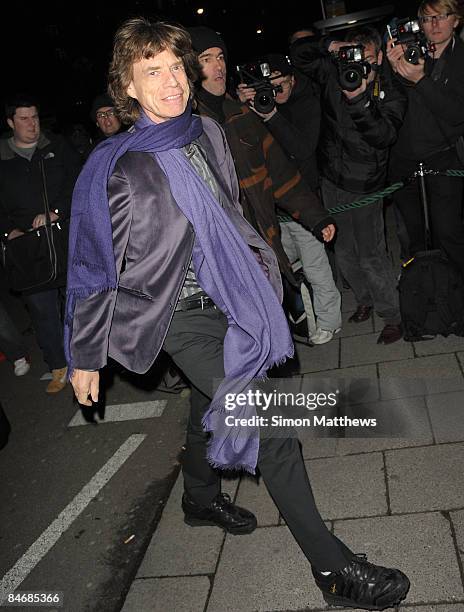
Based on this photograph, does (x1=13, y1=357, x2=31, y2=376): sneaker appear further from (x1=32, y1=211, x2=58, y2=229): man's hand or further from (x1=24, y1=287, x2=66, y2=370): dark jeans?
(x1=32, y1=211, x2=58, y2=229): man's hand

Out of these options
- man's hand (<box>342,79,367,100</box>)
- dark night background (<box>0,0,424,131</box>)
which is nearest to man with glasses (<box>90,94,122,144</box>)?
man's hand (<box>342,79,367,100</box>)

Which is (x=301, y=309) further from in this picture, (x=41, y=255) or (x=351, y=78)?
(x=41, y=255)

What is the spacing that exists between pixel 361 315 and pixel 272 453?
9.10 feet

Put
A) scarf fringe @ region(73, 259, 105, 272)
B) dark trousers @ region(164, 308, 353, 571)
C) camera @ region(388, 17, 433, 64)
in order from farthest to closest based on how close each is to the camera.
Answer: camera @ region(388, 17, 433, 64) < dark trousers @ region(164, 308, 353, 571) < scarf fringe @ region(73, 259, 105, 272)

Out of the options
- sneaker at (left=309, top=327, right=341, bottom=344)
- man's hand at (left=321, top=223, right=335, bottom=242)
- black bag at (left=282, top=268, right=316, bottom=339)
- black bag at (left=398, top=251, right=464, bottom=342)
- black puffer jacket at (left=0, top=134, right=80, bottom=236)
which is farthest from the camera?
black puffer jacket at (left=0, top=134, right=80, bottom=236)

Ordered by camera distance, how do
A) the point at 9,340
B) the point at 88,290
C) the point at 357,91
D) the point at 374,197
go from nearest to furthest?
the point at 88,290
the point at 357,91
the point at 374,197
the point at 9,340

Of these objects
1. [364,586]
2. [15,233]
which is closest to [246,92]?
[15,233]

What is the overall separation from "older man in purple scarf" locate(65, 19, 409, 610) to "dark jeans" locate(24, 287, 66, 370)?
293 cm

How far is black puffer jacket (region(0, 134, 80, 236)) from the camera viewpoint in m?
4.95

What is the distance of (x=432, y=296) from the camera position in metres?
4.29

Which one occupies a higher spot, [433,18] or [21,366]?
[433,18]

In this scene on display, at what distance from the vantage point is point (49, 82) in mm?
20891

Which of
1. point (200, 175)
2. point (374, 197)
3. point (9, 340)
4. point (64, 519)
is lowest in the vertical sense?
point (64, 519)

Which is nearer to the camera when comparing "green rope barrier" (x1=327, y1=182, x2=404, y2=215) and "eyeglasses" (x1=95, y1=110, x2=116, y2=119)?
"green rope barrier" (x1=327, y1=182, x2=404, y2=215)
